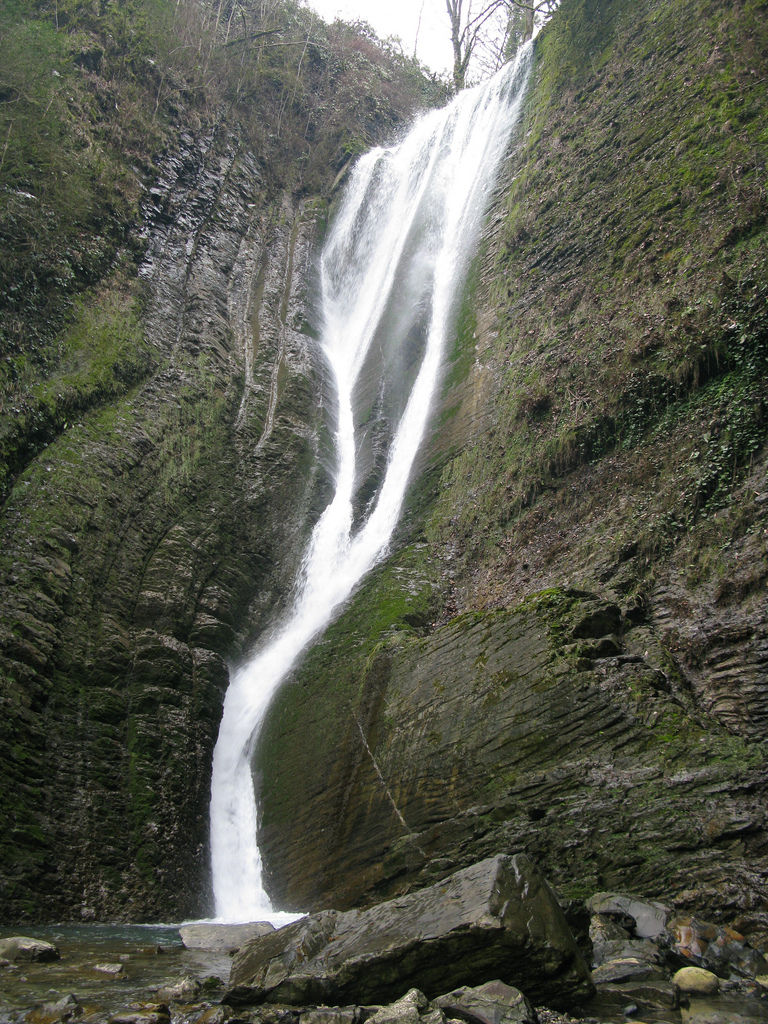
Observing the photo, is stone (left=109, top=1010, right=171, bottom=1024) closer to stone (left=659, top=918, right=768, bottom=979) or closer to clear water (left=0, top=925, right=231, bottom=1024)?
clear water (left=0, top=925, right=231, bottom=1024)

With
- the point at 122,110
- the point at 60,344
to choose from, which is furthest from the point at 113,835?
the point at 122,110

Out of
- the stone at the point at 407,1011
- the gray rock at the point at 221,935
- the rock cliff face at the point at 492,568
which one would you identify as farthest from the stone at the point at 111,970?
the stone at the point at 407,1011

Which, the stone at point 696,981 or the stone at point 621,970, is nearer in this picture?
the stone at point 696,981

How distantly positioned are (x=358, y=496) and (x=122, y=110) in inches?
543

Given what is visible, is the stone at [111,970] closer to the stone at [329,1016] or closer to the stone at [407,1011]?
the stone at [329,1016]

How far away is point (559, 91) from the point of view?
1778 cm

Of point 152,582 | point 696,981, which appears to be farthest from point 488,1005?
point 152,582

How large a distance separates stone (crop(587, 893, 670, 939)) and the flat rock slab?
78 cm

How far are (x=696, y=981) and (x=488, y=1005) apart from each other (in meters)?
1.37

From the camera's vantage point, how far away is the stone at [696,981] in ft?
13.8

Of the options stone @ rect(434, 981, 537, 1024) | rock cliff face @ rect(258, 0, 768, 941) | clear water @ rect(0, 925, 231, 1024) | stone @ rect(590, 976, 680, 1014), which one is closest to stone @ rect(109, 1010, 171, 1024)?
clear water @ rect(0, 925, 231, 1024)

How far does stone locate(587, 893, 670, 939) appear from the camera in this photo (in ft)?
16.4

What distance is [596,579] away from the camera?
28.0ft

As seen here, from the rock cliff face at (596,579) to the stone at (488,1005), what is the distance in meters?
1.85
